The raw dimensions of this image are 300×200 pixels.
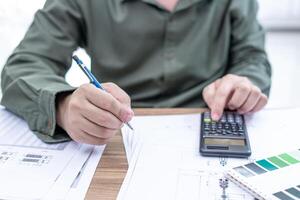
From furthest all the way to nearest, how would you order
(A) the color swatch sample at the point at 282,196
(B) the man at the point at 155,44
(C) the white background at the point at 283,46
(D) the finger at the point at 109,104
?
(C) the white background at the point at 283,46 → (B) the man at the point at 155,44 → (D) the finger at the point at 109,104 → (A) the color swatch sample at the point at 282,196

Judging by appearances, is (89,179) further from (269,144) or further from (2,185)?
(269,144)

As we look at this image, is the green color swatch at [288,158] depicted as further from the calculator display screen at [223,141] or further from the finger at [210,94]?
the finger at [210,94]

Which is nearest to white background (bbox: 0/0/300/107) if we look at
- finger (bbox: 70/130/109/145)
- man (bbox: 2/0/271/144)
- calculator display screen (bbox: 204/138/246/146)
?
man (bbox: 2/0/271/144)

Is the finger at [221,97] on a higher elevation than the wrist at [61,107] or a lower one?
lower

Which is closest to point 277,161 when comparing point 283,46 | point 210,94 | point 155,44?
point 210,94

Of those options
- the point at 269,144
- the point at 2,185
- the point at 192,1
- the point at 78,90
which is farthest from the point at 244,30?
the point at 2,185

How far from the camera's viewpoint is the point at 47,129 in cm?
74

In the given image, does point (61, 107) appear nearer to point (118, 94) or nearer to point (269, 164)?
point (118, 94)

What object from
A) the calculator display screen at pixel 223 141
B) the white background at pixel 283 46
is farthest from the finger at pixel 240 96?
the white background at pixel 283 46

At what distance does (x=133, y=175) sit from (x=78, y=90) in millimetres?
169

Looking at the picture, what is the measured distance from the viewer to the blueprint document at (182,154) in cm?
58

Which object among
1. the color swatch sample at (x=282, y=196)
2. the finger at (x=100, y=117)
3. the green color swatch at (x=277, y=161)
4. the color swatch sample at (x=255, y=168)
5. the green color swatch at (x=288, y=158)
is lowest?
the green color swatch at (x=288, y=158)

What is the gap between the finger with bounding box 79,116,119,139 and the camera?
2.18 feet

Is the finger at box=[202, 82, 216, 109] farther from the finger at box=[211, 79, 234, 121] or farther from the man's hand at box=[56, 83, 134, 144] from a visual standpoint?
the man's hand at box=[56, 83, 134, 144]
